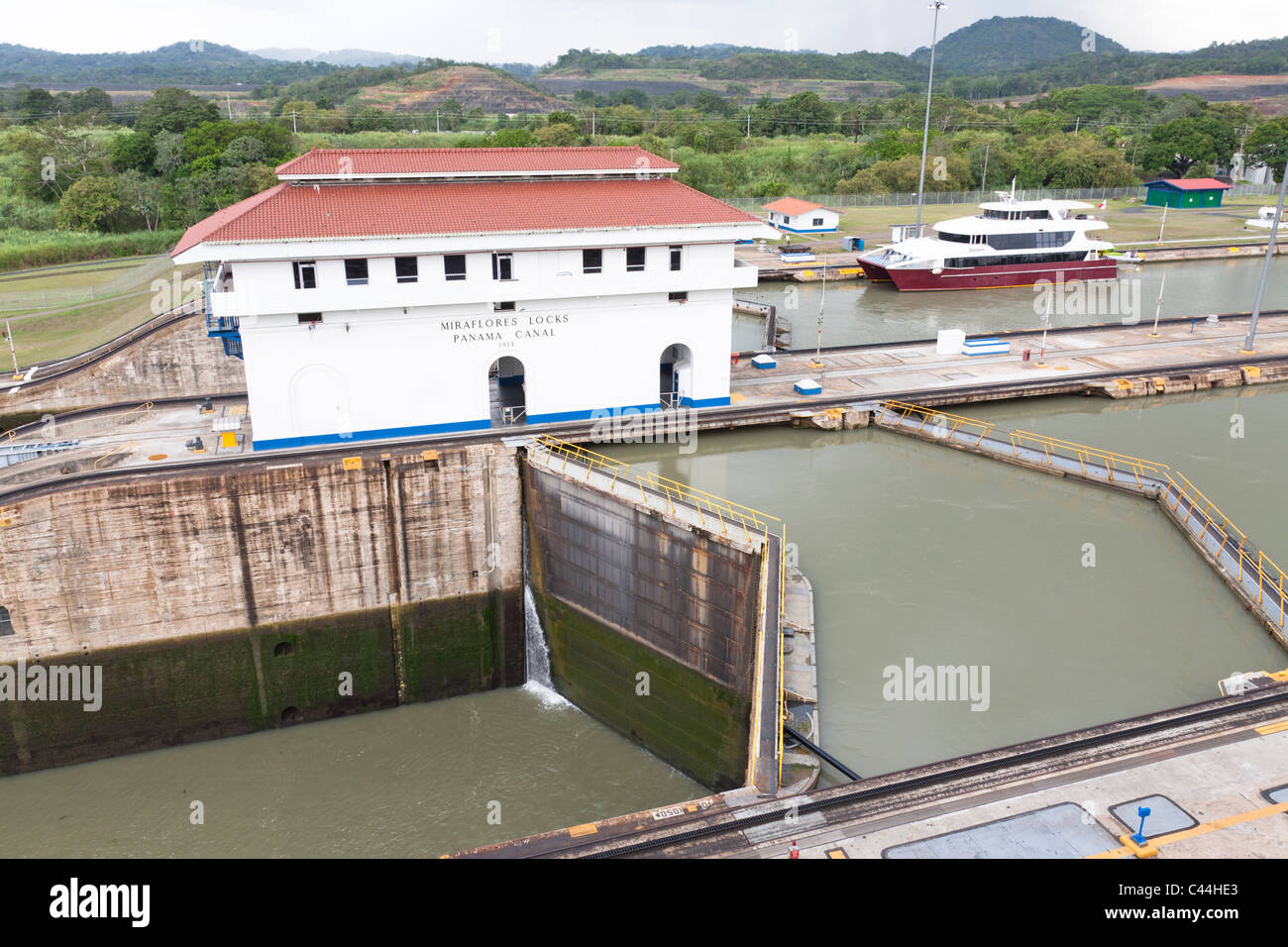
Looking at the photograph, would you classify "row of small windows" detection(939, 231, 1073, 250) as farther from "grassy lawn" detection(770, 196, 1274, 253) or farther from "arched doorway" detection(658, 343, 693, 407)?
"arched doorway" detection(658, 343, 693, 407)

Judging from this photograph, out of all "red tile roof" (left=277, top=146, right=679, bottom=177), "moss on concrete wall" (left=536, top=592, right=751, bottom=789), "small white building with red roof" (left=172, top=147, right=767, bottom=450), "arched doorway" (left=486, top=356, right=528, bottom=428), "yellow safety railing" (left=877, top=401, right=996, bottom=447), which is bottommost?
"moss on concrete wall" (left=536, top=592, right=751, bottom=789)

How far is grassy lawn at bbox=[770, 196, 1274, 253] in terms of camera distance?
79438 mm

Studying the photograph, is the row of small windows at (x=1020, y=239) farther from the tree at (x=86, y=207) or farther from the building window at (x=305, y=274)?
the tree at (x=86, y=207)

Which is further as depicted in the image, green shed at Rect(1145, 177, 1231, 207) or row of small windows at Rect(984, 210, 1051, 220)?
green shed at Rect(1145, 177, 1231, 207)

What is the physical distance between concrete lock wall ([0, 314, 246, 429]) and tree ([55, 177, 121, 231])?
37134 millimetres

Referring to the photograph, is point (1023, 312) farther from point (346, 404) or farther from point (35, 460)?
point (35, 460)

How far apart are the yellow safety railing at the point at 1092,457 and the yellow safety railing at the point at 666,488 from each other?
11128 mm

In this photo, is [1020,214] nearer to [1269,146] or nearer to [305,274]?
[305,274]

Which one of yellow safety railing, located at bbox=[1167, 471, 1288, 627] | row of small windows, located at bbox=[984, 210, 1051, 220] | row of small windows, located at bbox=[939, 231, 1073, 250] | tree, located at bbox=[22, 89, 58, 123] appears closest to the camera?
yellow safety railing, located at bbox=[1167, 471, 1288, 627]

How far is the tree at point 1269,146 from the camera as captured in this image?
375 feet

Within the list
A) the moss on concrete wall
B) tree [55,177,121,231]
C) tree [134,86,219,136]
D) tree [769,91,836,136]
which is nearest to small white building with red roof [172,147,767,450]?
the moss on concrete wall

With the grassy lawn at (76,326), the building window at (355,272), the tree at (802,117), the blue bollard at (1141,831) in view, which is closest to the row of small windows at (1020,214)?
the building window at (355,272)
